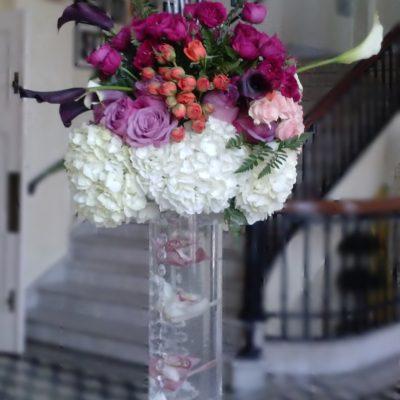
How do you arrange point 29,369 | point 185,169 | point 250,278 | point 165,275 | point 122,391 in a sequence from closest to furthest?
point 185,169, point 165,275, point 250,278, point 122,391, point 29,369

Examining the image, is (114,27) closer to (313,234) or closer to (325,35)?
(325,35)

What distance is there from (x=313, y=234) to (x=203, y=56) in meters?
1.08

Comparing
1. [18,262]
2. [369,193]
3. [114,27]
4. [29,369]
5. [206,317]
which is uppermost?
[114,27]

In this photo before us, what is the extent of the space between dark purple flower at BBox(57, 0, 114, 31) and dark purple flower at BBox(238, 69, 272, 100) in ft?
0.81

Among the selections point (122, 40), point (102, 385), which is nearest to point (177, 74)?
point (122, 40)

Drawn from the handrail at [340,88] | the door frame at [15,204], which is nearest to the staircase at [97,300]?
the door frame at [15,204]

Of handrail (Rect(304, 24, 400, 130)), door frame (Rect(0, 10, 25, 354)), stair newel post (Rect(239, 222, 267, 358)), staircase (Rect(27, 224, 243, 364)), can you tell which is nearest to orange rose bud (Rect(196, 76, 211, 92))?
handrail (Rect(304, 24, 400, 130))

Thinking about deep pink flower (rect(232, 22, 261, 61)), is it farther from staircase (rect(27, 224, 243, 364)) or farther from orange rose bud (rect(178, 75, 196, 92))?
staircase (rect(27, 224, 243, 364))

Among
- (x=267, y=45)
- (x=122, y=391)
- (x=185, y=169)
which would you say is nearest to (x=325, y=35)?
(x=267, y=45)

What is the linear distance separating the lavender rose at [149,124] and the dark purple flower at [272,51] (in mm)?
167

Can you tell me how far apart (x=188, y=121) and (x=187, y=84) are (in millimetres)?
56

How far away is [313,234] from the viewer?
73.0 inches

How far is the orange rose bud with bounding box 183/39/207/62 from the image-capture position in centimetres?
88

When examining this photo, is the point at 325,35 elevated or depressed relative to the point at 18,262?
elevated
